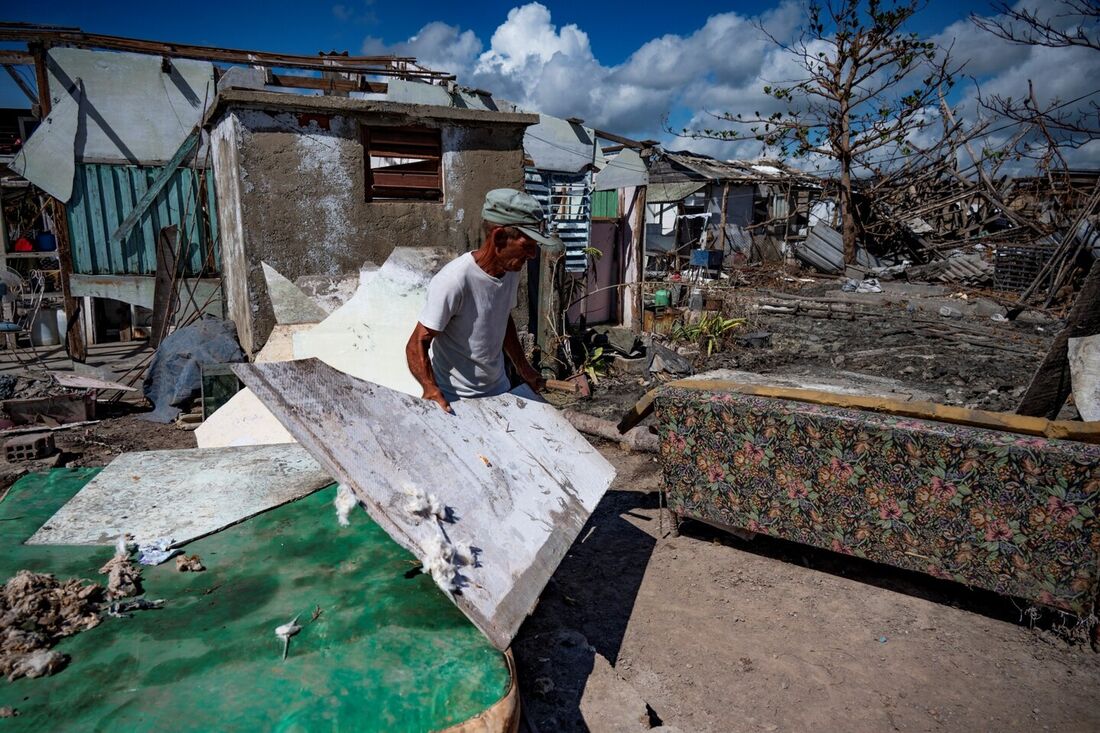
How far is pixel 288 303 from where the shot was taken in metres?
6.07

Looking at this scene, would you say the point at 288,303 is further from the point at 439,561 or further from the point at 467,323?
the point at 439,561

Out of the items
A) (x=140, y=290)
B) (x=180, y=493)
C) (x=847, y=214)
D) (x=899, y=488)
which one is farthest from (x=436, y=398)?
(x=847, y=214)

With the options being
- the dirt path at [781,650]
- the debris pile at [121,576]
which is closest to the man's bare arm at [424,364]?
the dirt path at [781,650]

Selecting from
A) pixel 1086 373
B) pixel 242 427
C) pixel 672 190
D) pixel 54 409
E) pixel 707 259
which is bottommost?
pixel 54 409

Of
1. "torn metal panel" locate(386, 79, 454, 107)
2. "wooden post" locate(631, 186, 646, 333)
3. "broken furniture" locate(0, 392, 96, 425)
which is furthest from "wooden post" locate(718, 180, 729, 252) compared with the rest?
"broken furniture" locate(0, 392, 96, 425)

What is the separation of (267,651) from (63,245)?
9.17m

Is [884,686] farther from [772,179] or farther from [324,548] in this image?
[772,179]

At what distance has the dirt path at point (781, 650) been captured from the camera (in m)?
2.65

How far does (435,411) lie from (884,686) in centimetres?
233

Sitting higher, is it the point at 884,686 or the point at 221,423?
the point at 221,423

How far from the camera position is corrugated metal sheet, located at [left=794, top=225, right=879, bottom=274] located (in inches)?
637

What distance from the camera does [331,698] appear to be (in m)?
1.65

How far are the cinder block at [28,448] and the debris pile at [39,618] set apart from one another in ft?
12.9

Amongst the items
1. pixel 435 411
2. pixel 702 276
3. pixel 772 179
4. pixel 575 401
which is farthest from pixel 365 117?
pixel 772 179
